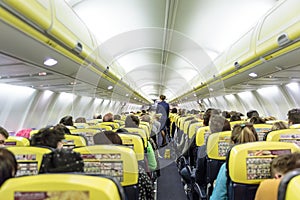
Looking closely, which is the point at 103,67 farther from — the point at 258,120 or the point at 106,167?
the point at 106,167

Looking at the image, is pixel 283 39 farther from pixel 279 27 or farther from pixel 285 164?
pixel 285 164

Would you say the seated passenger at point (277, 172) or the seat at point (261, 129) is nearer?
the seated passenger at point (277, 172)

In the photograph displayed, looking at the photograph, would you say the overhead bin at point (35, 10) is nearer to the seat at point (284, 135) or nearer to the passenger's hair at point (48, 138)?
the passenger's hair at point (48, 138)

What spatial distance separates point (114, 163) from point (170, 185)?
15.4 feet

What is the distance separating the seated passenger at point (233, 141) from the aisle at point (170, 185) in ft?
9.58

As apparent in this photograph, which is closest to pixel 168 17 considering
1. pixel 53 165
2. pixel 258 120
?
pixel 258 120

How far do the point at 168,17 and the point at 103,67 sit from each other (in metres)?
2.04

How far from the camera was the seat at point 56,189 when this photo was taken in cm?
131

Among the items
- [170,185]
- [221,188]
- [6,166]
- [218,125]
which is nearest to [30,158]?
[6,166]

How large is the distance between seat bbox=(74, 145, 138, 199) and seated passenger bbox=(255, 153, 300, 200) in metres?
1.03

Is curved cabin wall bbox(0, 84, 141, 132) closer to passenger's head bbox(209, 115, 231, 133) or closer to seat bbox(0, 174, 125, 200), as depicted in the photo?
passenger's head bbox(209, 115, 231, 133)

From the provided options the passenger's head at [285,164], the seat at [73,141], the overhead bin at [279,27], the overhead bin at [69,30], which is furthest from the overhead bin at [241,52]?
the passenger's head at [285,164]

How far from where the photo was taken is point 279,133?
360 centimetres

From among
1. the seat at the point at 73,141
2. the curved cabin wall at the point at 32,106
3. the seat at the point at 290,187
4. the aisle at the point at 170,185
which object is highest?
the curved cabin wall at the point at 32,106
